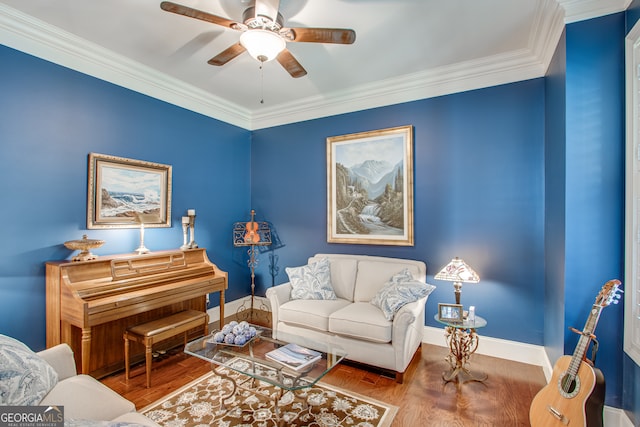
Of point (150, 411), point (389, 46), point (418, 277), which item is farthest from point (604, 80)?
point (150, 411)

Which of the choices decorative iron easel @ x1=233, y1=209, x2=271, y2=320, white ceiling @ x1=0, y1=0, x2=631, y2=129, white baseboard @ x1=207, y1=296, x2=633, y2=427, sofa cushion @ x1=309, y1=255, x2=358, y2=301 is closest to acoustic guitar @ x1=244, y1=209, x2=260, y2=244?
decorative iron easel @ x1=233, y1=209, x2=271, y2=320

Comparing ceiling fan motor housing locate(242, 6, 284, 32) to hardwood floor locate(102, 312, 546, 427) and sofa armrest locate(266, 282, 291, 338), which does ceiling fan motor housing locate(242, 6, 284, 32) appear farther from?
hardwood floor locate(102, 312, 546, 427)

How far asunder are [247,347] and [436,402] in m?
1.53

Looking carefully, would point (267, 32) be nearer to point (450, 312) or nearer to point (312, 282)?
point (312, 282)

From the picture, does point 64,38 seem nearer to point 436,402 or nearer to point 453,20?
point 453,20

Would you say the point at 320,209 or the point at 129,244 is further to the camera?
the point at 320,209

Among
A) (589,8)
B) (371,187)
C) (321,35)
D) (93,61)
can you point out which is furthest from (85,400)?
(589,8)

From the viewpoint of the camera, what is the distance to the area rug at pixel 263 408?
2.13 m

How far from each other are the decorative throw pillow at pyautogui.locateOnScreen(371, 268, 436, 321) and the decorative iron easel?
191cm

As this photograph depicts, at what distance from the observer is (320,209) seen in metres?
4.28

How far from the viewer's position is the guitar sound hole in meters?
1.72

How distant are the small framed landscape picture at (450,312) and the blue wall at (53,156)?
10.1 ft

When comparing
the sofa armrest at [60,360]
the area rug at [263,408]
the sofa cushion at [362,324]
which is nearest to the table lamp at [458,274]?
the sofa cushion at [362,324]

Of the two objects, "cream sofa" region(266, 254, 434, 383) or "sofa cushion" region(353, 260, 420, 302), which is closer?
"cream sofa" region(266, 254, 434, 383)
